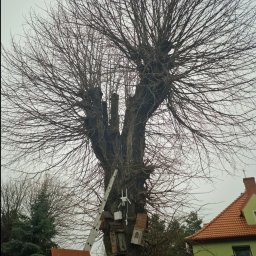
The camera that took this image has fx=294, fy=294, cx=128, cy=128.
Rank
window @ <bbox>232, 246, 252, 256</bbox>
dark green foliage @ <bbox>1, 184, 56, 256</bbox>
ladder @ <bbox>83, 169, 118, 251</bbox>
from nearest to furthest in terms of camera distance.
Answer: ladder @ <bbox>83, 169, 118, 251</bbox>, dark green foliage @ <bbox>1, 184, 56, 256</bbox>, window @ <bbox>232, 246, 252, 256</bbox>

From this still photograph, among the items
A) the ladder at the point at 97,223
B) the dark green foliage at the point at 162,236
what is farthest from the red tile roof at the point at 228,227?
the ladder at the point at 97,223

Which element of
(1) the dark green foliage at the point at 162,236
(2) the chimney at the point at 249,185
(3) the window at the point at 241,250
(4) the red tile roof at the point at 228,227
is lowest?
(3) the window at the point at 241,250

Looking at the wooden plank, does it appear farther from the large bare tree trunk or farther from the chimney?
the chimney

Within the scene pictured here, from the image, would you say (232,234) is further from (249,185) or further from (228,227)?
(249,185)

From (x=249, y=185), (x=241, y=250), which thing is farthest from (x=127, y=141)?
(x=249, y=185)

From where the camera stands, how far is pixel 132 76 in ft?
22.8

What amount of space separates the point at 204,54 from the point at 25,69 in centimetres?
448

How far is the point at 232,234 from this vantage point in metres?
16.2

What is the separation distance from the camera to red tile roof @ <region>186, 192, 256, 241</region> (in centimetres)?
1619

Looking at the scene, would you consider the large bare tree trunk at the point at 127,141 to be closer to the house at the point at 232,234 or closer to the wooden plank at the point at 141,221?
the wooden plank at the point at 141,221

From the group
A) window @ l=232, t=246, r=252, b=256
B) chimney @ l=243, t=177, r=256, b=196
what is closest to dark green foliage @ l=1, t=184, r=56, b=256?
window @ l=232, t=246, r=252, b=256

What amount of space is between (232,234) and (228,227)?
79 cm

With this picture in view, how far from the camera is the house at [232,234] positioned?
1600 cm

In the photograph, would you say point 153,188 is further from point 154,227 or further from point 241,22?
point 241,22
